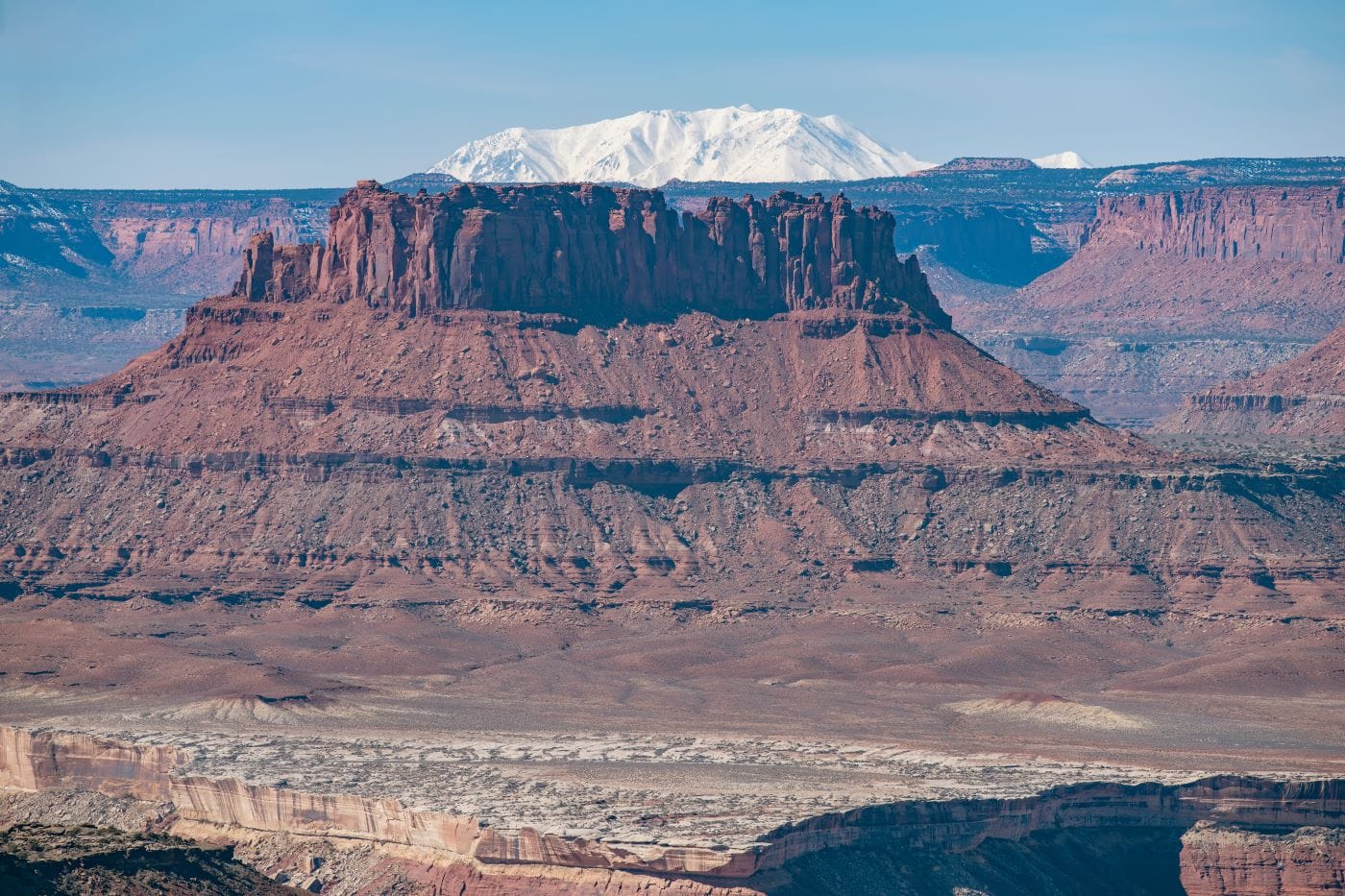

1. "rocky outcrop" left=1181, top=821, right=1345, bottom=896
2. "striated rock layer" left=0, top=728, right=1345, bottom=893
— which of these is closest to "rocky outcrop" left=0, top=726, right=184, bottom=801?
"striated rock layer" left=0, top=728, right=1345, bottom=893

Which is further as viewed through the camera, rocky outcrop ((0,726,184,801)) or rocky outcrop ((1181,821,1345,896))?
rocky outcrop ((0,726,184,801))

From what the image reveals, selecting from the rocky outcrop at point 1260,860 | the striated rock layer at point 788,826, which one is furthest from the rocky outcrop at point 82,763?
the rocky outcrop at point 1260,860

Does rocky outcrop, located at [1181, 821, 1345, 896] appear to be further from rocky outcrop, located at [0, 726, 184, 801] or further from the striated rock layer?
rocky outcrop, located at [0, 726, 184, 801]

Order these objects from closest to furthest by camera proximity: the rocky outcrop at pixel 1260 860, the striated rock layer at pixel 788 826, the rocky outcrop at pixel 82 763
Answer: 1. the striated rock layer at pixel 788 826
2. the rocky outcrop at pixel 1260 860
3. the rocky outcrop at pixel 82 763

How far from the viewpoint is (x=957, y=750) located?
158000 millimetres

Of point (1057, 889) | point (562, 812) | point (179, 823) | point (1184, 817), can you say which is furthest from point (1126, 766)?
point (179, 823)

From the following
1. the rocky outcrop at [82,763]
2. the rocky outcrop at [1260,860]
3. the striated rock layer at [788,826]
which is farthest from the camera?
the rocky outcrop at [82,763]

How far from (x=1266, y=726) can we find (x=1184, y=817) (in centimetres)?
2894

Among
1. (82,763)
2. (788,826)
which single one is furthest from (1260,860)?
(82,763)

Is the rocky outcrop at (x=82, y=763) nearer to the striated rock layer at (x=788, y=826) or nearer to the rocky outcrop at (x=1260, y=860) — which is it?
the striated rock layer at (x=788, y=826)

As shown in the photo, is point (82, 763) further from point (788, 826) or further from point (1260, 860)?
point (1260, 860)

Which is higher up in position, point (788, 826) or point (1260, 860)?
point (788, 826)

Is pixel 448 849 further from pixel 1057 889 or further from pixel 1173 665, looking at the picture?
pixel 1173 665

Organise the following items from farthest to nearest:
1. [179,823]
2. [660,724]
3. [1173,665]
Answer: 1. [1173,665]
2. [660,724]
3. [179,823]
